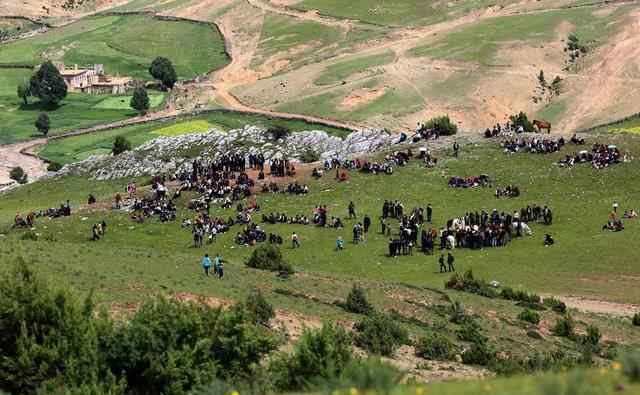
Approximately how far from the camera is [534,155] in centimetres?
8112

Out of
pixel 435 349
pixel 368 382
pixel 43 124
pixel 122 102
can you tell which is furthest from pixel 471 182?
pixel 122 102

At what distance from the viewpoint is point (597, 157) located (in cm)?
7756

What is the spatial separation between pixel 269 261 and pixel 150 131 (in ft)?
288

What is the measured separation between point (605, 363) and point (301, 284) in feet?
48.6

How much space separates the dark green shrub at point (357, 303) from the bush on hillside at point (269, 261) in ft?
23.4

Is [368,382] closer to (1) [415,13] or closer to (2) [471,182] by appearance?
(2) [471,182]

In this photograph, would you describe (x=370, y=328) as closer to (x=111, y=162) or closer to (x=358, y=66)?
(x=111, y=162)

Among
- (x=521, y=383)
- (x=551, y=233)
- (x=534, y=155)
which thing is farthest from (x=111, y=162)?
(x=521, y=383)

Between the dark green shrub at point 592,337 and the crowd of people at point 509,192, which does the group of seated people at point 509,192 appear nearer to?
the crowd of people at point 509,192

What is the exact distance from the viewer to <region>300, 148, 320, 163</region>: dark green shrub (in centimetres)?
9356

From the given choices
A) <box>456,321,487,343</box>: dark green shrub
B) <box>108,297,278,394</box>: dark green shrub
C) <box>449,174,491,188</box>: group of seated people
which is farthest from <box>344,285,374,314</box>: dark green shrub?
<box>449,174,491,188</box>: group of seated people

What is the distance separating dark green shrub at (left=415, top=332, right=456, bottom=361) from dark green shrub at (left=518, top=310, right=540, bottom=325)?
8796 mm

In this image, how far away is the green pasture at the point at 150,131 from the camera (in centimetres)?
13400

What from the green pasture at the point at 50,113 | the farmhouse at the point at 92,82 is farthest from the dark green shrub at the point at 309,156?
the farmhouse at the point at 92,82
